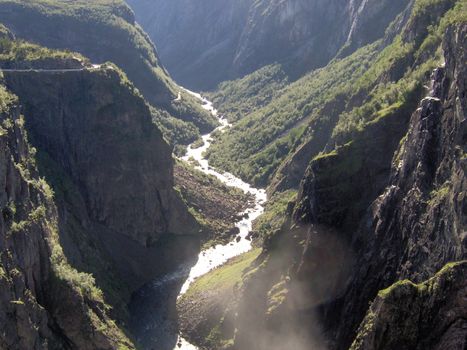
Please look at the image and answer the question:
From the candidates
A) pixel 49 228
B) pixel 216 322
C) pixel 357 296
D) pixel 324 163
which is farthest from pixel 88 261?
pixel 357 296

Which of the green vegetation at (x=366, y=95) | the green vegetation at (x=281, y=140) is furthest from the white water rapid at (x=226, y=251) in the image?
the green vegetation at (x=366, y=95)

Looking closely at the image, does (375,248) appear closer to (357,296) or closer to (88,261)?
(357,296)

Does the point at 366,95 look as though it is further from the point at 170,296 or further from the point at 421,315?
the point at 421,315

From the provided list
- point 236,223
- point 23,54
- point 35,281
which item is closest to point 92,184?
point 23,54

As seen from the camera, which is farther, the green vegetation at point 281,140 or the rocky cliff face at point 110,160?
the green vegetation at point 281,140

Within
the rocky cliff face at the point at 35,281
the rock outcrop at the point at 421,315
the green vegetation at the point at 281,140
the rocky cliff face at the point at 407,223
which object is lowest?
the rock outcrop at the point at 421,315

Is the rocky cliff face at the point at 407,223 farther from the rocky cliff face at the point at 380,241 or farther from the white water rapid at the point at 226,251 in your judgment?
the white water rapid at the point at 226,251
